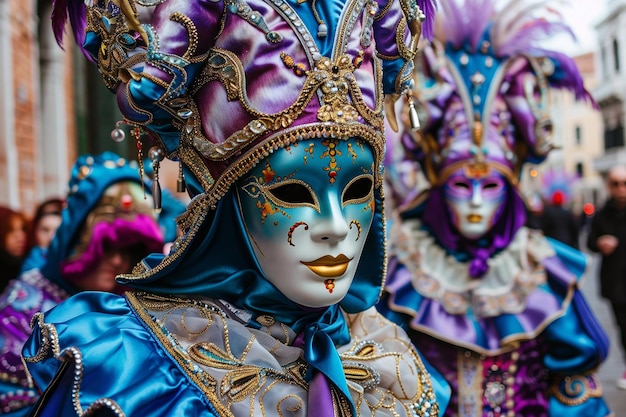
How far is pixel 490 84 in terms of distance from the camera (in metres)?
3.64

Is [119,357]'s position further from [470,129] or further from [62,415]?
[470,129]

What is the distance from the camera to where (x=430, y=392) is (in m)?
2.10

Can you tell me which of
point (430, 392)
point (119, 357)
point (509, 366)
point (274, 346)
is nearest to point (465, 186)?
point (509, 366)

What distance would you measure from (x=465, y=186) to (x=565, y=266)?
50cm

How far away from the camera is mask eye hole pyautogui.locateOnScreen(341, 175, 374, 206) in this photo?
1.83 m

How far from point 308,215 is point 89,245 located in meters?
2.03

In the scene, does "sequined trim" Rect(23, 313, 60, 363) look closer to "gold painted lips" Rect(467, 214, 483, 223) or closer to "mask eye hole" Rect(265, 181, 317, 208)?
"mask eye hole" Rect(265, 181, 317, 208)

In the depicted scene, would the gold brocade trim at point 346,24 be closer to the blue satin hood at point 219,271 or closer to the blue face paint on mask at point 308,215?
the blue face paint on mask at point 308,215

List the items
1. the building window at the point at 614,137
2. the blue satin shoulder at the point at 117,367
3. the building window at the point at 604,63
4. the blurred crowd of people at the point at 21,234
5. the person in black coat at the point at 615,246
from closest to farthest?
1. the blue satin shoulder at the point at 117,367
2. the blurred crowd of people at the point at 21,234
3. the person in black coat at the point at 615,246
4. the building window at the point at 614,137
5. the building window at the point at 604,63

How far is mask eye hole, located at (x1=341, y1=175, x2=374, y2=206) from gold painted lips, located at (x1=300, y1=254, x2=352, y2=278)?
0.11 meters

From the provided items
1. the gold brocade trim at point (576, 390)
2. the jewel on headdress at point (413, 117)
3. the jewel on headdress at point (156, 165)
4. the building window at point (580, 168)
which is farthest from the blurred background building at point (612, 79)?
the jewel on headdress at point (156, 165)

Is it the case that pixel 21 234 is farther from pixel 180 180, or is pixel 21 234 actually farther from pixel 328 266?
pixel 328 266

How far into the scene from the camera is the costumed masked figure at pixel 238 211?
5.71ft

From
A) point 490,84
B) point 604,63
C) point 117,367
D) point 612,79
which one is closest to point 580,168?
point 604,63
